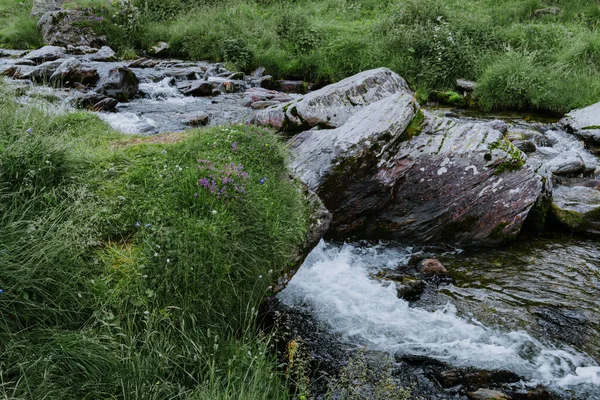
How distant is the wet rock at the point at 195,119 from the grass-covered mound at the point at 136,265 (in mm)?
5411

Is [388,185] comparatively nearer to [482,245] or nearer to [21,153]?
[482,245]

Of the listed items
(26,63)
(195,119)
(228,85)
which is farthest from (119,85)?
(26,63)

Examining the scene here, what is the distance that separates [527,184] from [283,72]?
10.9 m

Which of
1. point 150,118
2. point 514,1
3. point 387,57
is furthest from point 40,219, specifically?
point 514,1

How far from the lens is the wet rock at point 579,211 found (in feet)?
23.4

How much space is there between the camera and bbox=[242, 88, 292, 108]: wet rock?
1282cm

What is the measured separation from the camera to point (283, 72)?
16.2 m

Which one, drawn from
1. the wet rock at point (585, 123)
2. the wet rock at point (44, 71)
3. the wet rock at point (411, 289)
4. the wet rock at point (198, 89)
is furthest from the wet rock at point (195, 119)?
the wet rock at point (585, 123)

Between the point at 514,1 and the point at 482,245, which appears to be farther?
the point at 514,1

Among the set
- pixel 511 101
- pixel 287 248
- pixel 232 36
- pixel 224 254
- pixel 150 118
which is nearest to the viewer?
pixel 224 254

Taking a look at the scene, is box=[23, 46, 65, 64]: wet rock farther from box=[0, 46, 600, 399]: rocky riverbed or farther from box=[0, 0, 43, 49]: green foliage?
box=[0, 46, 600, 399]: rocky riverbed

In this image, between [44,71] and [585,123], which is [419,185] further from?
[44,71]

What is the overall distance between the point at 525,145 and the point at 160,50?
15332mm

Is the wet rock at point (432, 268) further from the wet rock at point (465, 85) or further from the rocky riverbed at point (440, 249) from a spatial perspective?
the wet rock at point (465, 85)
